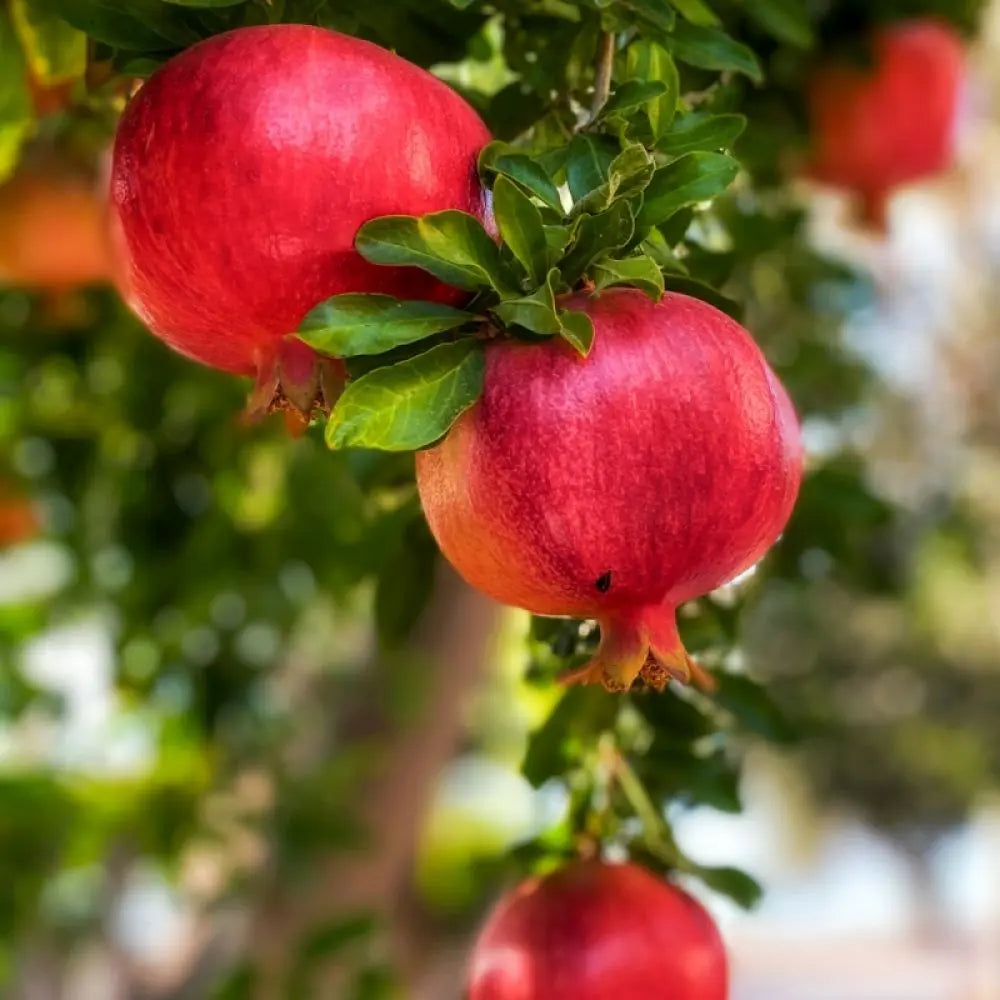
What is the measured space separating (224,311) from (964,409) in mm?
3768

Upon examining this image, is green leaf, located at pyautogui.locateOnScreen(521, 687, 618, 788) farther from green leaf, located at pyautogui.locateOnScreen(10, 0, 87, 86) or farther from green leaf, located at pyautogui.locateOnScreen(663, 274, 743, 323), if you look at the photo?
green leaf, located at pyautogui.locateOnScreen(10, 0, 87, 86)

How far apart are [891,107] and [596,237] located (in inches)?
26.9

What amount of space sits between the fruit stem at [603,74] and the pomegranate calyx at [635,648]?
195 mm

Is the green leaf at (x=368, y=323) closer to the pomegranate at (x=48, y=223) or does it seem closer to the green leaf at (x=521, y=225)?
the green leaf at (x=521, y=225)

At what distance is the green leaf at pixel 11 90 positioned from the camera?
68cm

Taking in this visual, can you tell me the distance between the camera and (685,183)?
1.48 ft

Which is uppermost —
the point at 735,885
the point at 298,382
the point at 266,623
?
the point at 298,382

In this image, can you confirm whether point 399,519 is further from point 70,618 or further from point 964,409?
point 964,409

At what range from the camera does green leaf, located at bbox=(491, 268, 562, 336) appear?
41 centimetres

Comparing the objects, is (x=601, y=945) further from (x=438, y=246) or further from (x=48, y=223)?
(x=48, y=223)

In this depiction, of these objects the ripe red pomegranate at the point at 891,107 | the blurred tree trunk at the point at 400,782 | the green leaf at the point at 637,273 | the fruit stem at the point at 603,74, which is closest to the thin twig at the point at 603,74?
the fruit stem at the point at 603,74

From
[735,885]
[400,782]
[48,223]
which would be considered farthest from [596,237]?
[400,782]

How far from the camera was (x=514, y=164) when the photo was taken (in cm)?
44

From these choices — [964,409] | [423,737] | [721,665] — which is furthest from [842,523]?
[964,409]
